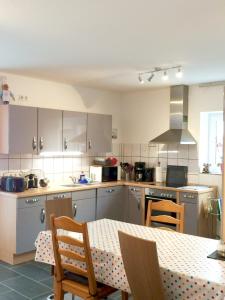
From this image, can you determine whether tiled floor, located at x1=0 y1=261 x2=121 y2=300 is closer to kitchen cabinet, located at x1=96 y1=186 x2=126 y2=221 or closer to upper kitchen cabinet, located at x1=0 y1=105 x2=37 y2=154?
kitchen cabinet, located at x1=96 y1=186 x2=126 y2=221

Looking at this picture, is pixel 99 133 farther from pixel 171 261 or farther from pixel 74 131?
pixel 171 261

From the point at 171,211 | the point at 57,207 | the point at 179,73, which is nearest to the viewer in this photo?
the point at 171,211

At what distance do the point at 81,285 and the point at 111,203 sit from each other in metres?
2.84

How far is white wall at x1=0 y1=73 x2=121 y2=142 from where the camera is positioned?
473 cm

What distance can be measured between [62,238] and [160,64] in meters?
Result: 2.44

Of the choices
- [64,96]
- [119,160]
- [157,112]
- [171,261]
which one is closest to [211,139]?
[157,112]

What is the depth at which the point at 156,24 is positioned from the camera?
2.71m

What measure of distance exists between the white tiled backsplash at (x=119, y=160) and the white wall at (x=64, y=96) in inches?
16.1

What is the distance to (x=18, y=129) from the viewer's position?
4.28 meters

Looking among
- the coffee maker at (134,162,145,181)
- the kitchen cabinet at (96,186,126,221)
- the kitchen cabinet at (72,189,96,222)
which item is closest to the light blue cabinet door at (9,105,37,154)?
the kitchen cabinet at (72,189,96,222)

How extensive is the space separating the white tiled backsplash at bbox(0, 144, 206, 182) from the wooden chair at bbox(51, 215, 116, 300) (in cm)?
232

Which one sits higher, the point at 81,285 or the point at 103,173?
the point at 103,173

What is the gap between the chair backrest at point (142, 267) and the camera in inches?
73.2

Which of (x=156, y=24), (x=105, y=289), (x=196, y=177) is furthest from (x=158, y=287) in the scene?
(x=196, y=177)
